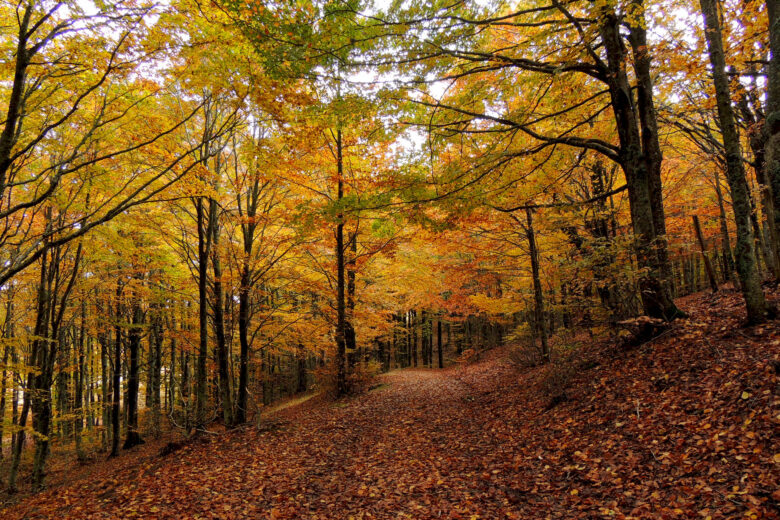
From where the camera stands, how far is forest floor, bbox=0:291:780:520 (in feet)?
11.8

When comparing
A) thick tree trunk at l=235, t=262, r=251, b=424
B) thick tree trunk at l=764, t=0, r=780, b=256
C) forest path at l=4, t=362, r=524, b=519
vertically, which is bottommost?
forest path at l=4, t=362, r=524, b=519

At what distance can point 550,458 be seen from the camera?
5.09 metres

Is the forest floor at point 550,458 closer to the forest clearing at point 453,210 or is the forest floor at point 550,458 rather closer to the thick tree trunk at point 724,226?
the forest clearing at point 453,210

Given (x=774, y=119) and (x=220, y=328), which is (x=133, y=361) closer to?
(x=220, y=328)

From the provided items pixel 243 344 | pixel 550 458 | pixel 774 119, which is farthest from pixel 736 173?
pixel 243 344

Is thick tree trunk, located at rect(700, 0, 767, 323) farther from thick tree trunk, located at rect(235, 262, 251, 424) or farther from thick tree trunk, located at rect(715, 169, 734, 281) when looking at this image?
thick tree trunk, located at rect(235, 262, 251, 424)

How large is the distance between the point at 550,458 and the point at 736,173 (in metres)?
5.09

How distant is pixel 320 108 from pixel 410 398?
30.1 feet

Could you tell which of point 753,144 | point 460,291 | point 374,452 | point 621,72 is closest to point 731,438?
point 374,452

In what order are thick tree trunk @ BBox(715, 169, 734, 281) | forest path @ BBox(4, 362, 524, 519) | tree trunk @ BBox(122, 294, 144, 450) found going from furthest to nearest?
1. tree trunk @ BBox(122, 294, 144, 450)
2. thick tree trunk @ BBox(715, 169, 734, 281)
3. forest path @ BBox(4, 362, 524, 519)

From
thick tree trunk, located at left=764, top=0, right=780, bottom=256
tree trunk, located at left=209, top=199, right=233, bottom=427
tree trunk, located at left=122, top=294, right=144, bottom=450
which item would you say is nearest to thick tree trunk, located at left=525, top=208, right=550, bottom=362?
thick tree trunk, located at left=764, top=0, right=780, bottom=256

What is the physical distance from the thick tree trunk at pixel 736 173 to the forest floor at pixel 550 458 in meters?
0.55

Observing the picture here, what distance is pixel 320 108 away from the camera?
6.66 meters

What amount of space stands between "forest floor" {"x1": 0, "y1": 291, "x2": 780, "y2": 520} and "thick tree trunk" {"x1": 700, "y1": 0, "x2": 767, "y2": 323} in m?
0.55
